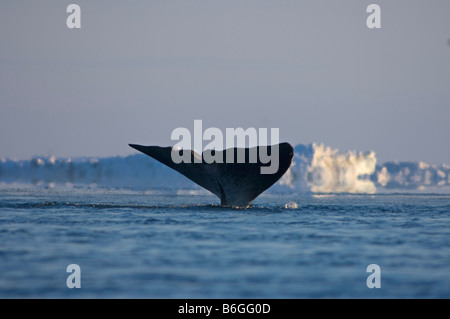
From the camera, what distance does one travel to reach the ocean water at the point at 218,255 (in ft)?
33.8

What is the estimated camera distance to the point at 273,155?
22.4 m

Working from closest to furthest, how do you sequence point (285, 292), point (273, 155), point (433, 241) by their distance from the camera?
point (285, 292) → point (433, 241) → point (273, 155)

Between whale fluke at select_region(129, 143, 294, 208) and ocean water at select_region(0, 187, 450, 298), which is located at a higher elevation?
whale fluke at select_region(129, 143, 294, 208)

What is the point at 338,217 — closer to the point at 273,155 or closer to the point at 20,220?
the point at 273,155

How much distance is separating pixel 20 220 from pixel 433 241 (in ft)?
36.3

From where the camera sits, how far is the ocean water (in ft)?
33.8

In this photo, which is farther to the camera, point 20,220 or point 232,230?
point 20,220

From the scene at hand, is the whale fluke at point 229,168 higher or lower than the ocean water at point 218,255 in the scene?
higher

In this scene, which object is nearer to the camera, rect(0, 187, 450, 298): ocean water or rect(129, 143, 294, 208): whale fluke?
rect(0, 187, 450, 298): ocean water

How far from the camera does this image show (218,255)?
13516mm

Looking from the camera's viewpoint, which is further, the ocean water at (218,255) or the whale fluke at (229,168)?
the whale fluke at (229,168)

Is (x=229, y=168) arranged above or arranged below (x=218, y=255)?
above

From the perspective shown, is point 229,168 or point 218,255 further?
point 229,168
